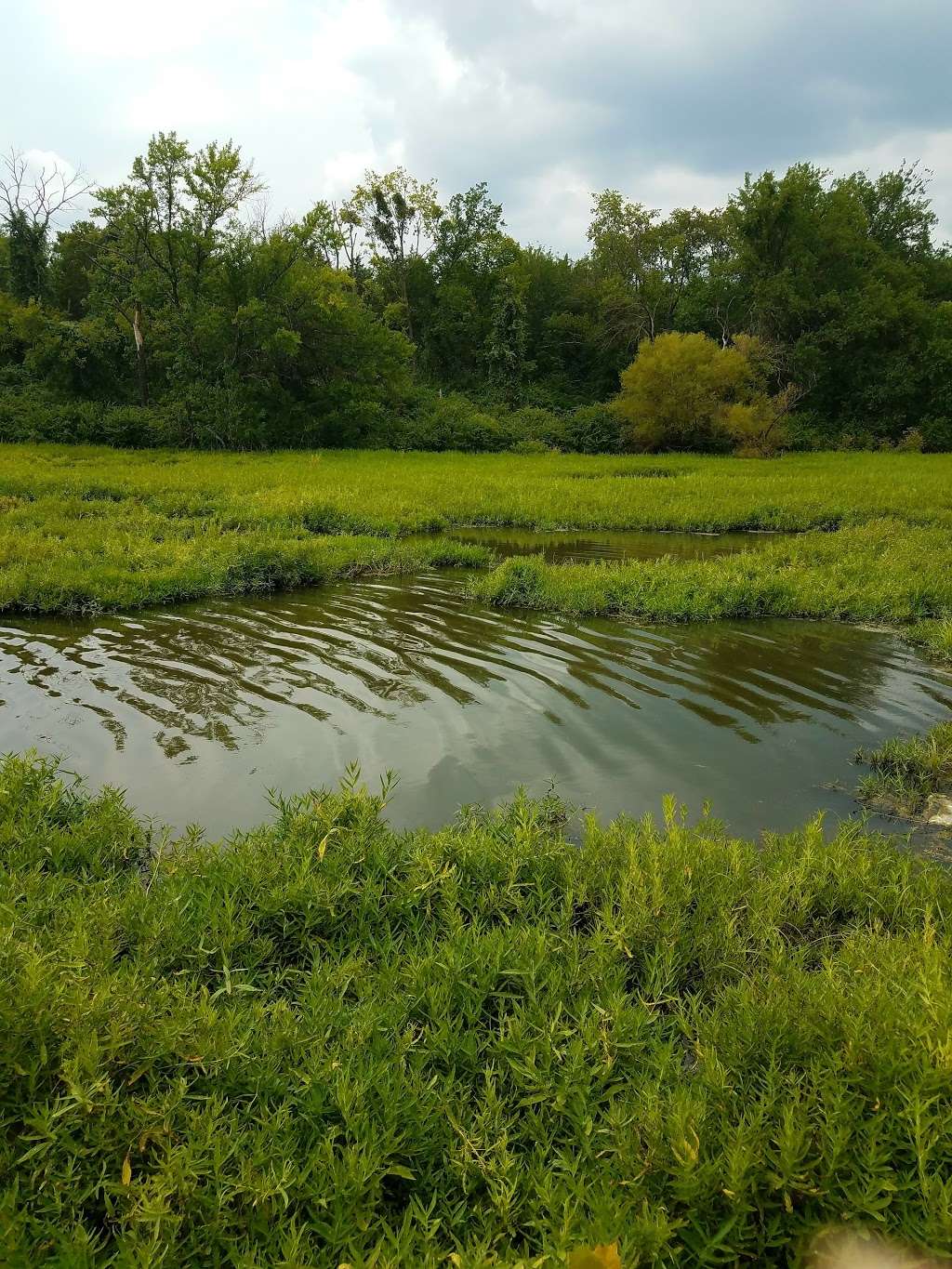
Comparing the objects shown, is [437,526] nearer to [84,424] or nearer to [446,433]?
[84,424]

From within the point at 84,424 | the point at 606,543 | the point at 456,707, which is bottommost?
the point at 456,707

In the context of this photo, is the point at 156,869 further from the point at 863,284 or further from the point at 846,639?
the point at 863,284

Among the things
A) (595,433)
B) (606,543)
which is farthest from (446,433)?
(606,543)

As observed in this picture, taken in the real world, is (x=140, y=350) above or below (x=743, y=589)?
above

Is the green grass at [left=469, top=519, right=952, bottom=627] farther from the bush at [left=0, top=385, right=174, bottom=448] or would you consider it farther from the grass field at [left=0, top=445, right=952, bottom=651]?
the bush at [left=0, top=385, right=174, bottom=448]

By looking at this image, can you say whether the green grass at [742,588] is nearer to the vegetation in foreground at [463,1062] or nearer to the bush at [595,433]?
the vegetation in foreground at [463,1062]

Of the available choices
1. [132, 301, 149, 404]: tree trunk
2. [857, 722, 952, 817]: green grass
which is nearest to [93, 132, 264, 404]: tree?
[132, 301, 149, 404]: tree trunk

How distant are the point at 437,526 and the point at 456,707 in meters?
12.4

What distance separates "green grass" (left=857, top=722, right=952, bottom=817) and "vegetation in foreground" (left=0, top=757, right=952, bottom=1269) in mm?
1586

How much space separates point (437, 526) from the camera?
760 inches

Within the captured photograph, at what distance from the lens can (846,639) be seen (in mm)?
9984

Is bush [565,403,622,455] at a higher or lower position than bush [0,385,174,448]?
higher

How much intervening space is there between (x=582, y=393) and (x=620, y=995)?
204 ft

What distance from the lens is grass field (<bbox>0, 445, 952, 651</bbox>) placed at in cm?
1130
